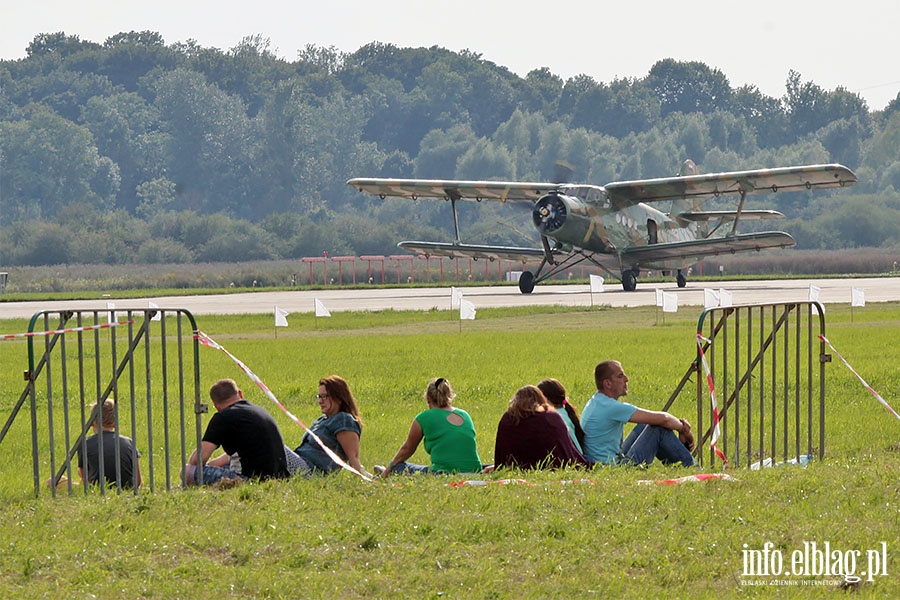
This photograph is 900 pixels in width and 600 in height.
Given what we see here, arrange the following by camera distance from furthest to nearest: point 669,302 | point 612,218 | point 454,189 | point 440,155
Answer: point 440,155, point 454,189, point 612,218, point 669,302

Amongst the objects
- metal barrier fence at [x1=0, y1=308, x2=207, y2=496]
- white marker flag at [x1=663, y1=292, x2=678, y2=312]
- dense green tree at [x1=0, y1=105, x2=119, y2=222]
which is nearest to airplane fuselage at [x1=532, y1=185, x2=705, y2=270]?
white marker flag at [x1=663, y1=292, x2=678, y2=312]

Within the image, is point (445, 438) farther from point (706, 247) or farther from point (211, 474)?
point (706, 247)

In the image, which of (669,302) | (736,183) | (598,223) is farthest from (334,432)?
(598,223)

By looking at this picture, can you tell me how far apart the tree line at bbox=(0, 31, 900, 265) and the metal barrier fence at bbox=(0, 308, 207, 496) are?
84.9 meters

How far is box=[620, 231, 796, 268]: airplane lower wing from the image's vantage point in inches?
A: 1809

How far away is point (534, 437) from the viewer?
10.4 m

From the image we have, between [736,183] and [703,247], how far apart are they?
3071 millimetres

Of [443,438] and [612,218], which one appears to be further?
[612,218]

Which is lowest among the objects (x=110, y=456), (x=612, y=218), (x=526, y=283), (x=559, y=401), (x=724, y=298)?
(x=110, y=456)

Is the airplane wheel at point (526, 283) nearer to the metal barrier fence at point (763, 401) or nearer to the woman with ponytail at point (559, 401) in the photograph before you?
the metal barrier fence at point (763, 401)

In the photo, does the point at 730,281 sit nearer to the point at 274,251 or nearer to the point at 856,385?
the point at 856,385

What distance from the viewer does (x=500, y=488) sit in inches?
363

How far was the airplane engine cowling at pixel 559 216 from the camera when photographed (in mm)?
45375

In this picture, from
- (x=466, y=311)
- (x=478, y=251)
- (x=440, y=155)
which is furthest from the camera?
(x=440, y=155)
